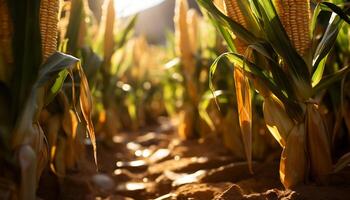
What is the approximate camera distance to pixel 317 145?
1.45 m

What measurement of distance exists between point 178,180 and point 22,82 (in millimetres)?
1094

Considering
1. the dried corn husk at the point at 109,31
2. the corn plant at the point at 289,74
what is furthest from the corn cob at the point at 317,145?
the dried corn husk at the point at 109,31

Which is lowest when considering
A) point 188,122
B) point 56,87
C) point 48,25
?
point 188,122

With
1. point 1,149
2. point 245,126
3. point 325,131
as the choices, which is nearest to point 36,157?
point 1,149

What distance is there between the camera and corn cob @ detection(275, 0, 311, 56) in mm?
1491

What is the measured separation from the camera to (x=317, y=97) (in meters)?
1.59

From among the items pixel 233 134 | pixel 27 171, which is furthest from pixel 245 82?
pixel 233 134

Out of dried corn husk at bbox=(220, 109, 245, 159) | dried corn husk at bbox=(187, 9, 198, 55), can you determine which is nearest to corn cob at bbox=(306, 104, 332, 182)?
dried corn husk at bbox=(220, 109, 245, 159)

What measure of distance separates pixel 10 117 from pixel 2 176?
19cm

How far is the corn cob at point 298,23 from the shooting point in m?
1.49

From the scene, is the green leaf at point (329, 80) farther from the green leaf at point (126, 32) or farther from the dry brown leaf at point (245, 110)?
the green leaf at point (126, 32)

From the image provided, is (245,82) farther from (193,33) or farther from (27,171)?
(193,33)

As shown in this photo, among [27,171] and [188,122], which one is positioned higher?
[27,171]

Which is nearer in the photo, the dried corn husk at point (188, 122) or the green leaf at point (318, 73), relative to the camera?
the green leaf at point (318, 73)
